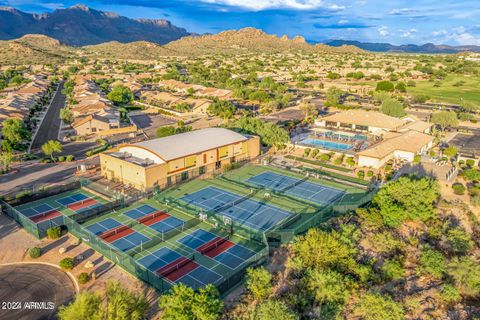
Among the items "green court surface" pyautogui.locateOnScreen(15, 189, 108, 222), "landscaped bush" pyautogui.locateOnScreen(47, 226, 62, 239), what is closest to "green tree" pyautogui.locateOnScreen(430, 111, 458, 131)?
"green court surface" pyautogui.locateOnScreen(15, 189, 108, 222)

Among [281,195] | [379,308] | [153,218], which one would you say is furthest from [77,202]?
[379,308]

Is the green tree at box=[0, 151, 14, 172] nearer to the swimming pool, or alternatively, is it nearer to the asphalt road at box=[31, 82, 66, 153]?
the asphalt road at box=[31, 82, 66, 153]

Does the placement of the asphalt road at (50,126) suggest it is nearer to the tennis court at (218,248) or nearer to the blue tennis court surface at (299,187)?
the blue tennis court surface at (299,187)

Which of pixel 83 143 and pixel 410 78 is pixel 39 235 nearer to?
Result: pixel 83 143

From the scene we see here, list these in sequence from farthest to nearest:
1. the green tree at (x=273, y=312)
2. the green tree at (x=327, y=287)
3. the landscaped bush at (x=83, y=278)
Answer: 1. the landscaped bush at (x=83, y=278)
2. the green tree at (x=327, y=287)
3. the green tree at (x=273, y=312)

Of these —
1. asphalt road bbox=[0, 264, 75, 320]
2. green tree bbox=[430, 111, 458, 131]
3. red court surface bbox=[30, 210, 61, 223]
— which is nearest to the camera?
asphalt road bbox=[0, 264, 75, 320]

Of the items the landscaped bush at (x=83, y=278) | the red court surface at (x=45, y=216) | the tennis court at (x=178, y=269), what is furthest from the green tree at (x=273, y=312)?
the red court surface at (x=45, y=216)

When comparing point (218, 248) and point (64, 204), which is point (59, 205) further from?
point (218, 248)
